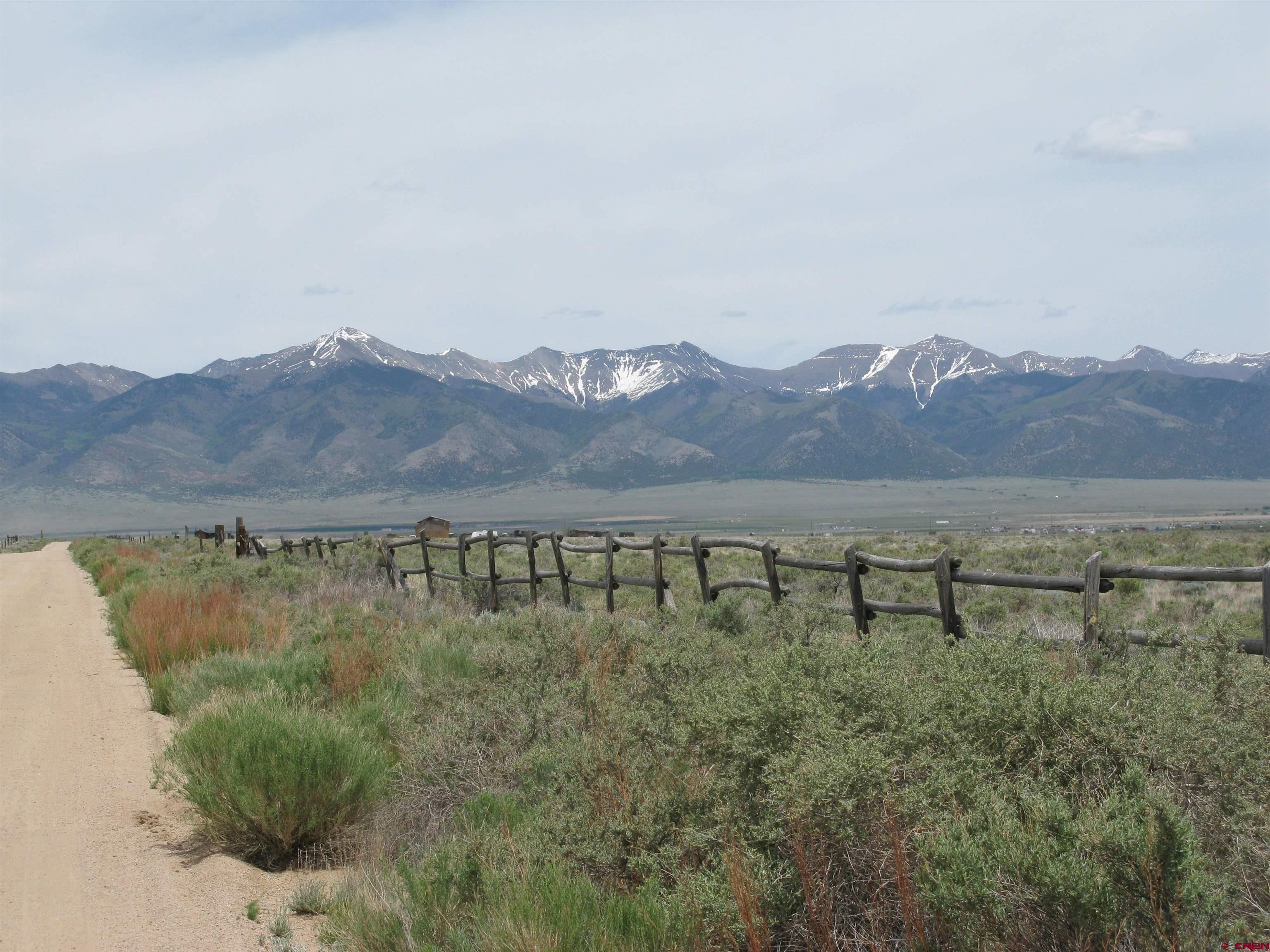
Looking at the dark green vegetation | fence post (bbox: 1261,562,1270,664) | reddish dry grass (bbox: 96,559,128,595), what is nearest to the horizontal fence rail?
fence post (bbox: 1261,562,1270,664)

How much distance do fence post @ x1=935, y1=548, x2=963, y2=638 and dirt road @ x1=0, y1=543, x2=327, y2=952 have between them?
18.8 ft

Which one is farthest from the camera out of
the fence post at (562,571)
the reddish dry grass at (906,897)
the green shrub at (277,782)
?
the fence post at (562,571)

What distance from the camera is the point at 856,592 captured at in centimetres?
950

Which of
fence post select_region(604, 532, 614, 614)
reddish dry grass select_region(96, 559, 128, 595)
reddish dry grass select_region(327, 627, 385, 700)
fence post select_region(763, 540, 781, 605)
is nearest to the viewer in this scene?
reddish dry grass select_region(327, 627, 385, 700)

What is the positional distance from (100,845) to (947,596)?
6679mm

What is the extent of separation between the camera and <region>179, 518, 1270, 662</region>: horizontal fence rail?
783 cm

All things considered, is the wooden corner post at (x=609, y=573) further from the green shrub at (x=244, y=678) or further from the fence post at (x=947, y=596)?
the fence post at (x=947, y=596)

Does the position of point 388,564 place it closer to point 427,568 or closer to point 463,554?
point 427,568

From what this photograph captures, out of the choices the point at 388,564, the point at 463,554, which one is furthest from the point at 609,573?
the point at 388,564

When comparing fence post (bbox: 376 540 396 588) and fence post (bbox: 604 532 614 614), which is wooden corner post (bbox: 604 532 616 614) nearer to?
fence post (bbox: 604 532 614 614)

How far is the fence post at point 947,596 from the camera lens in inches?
331

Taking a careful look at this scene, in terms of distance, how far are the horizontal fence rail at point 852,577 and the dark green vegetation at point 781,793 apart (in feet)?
6.22

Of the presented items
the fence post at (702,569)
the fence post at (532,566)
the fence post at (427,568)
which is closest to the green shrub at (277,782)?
the fence post at (702,569)

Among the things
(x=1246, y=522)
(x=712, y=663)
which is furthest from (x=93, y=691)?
(x=1246, y=522)
